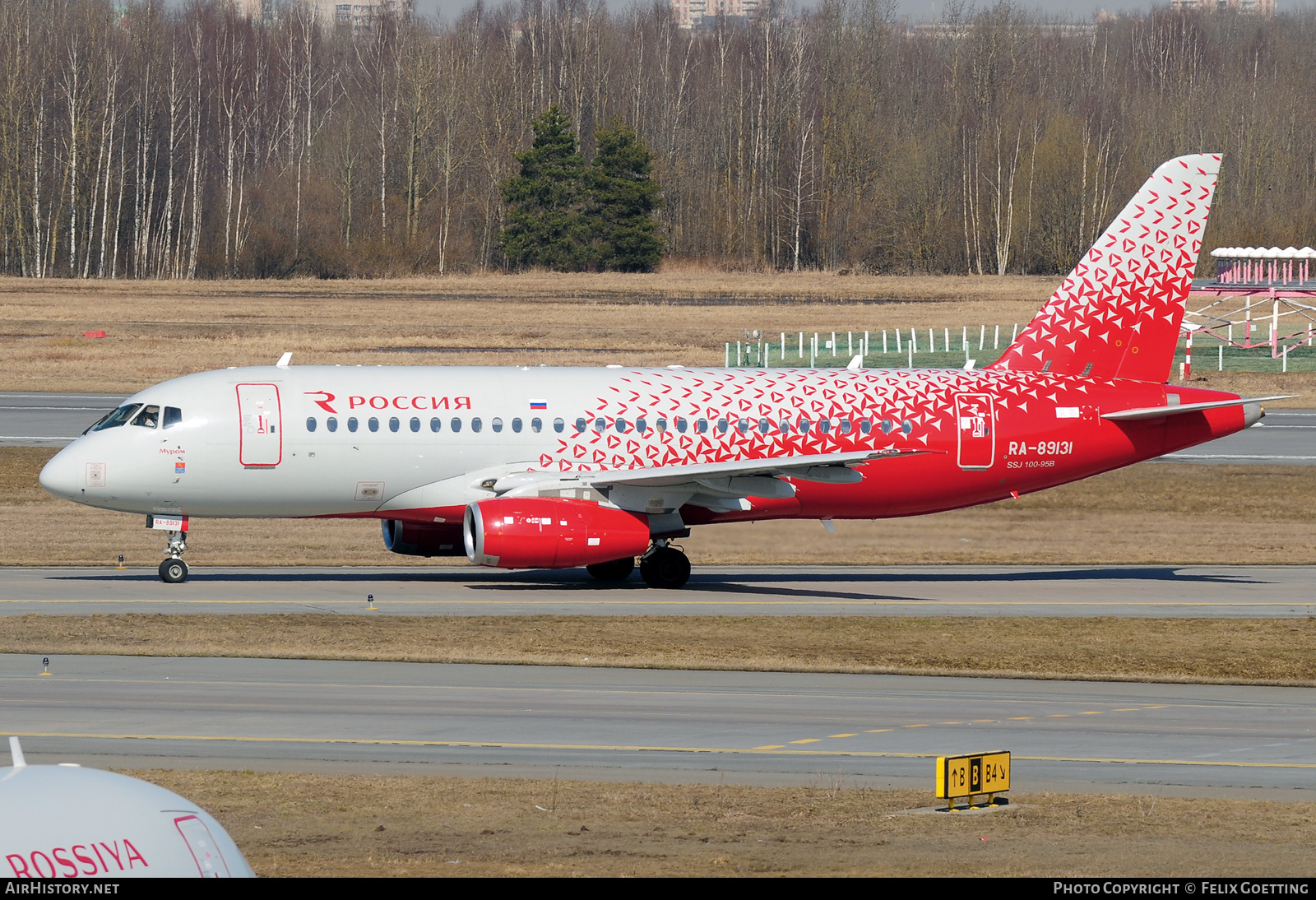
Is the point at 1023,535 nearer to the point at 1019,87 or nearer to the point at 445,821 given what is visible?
the point at 445,821

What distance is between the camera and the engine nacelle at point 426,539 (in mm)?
35156

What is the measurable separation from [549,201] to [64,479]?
10776 cm

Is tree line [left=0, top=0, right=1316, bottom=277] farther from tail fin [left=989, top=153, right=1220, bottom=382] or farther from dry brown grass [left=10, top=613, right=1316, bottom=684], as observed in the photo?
dry brown grass [left=10, top=613, right=1316, bottom=684]

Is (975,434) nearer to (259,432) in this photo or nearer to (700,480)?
(700,480)

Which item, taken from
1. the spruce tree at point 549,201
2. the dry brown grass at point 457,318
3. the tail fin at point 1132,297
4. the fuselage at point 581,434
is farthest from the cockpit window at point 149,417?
the spruce tree at point 549,201

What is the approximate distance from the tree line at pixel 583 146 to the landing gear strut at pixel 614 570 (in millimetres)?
102670

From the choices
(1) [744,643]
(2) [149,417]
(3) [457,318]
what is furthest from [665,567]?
(3) [457,318]

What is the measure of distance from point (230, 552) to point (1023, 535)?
19.0m

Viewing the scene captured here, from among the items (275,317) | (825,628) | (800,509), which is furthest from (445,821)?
(275,317)

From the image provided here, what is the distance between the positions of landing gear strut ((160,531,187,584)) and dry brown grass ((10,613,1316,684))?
162 inches

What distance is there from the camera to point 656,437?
35406 millimetres

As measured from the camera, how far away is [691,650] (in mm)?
28047

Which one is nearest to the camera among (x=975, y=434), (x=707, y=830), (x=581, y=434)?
(x=707, y=830)

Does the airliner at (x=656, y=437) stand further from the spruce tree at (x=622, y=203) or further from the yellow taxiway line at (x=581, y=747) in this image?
the spruce tree at (x=622, y=203)
